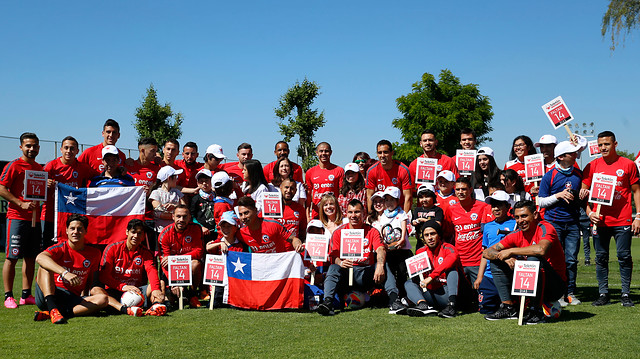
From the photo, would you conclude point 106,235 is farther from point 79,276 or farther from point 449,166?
point 449,166

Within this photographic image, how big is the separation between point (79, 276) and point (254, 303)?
2345 millimetres

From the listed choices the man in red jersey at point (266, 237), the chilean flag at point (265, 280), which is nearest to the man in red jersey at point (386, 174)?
the man in red jersey at point (266, 237)

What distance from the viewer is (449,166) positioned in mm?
9719

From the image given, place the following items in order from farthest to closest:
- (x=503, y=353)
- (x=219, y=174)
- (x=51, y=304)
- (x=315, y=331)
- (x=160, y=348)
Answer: (x=219, y=174) < (x=51, y=304) < (x=315, y=331) < (x=160, y=348) < (x=503, y=353)

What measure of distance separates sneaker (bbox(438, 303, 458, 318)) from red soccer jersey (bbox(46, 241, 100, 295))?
4.58 meters

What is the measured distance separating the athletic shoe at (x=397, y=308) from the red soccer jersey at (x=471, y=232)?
1176mm

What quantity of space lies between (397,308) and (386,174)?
283 centimetres

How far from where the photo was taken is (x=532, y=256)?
6781mm

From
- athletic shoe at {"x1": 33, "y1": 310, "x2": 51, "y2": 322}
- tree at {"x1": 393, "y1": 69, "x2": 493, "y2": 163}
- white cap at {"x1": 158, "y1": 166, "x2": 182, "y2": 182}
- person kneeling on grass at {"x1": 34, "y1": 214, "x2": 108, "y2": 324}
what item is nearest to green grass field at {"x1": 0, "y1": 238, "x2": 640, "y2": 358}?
athletic shoe at {"x1": 33, "y1": 310, "x2": 51, "y2": 322}

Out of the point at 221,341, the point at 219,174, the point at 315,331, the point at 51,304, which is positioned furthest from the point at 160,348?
the point at 219,174

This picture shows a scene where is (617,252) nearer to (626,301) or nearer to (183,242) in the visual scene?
(626,301)

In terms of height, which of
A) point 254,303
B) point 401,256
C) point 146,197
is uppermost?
point 146,197

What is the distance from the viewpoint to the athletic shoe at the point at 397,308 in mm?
7545

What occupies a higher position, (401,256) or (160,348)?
(401,256)
